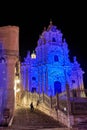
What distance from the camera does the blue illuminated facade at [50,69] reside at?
48719mm

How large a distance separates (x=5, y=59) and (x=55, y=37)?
34.6m

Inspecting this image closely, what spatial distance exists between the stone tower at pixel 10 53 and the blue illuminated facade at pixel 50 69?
25.7 meters

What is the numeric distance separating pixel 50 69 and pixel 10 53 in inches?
1125

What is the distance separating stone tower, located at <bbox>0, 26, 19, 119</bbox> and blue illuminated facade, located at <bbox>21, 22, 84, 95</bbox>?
25.7m

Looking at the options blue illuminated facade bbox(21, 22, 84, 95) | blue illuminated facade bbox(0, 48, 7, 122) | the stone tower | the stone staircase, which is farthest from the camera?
blue illuminated facade bbox(21, 22, 84, 95)

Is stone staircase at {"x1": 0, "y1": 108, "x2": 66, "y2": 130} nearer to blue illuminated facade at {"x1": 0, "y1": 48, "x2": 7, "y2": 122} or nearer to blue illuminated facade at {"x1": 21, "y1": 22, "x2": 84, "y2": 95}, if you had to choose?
blue illuminated facade at {"x1": 0, "y1": 48, "x2": 7, "y2": 122}

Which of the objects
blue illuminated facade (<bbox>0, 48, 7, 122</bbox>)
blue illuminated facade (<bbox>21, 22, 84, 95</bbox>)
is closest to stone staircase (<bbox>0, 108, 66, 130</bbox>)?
blue illuminated facade (<bbox>0, 48, 7, 122</bbox>)

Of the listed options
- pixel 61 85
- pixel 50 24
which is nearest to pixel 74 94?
pixel 61 85

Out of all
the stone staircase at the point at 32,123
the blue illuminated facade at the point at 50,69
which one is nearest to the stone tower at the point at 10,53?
the stone staircase at the point at 32,123

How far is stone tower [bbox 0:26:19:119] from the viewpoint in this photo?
20.6 meters

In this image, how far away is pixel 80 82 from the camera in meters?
49.6

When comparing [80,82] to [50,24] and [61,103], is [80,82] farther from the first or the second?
[61,103]

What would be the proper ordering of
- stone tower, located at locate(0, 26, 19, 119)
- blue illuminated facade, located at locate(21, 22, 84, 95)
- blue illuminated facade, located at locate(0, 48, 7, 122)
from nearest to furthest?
blue illuminated facade, located at locate(0, 48, 7, 122)
stone tower, located at locate(0, 26, 19, 119)
blue illuminated facade, located at locate(21, 22, 84, 95)

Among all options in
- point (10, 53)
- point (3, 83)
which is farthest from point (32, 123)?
point (10, 53)
